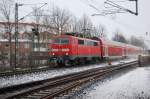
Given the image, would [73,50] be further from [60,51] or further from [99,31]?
[99,31]

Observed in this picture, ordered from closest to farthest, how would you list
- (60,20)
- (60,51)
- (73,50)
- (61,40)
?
(73,50) → (60,51) → (61,40) → (60,20)

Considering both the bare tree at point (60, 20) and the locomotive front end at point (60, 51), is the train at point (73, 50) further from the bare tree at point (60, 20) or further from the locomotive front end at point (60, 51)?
the bare tree at point (60, 20)

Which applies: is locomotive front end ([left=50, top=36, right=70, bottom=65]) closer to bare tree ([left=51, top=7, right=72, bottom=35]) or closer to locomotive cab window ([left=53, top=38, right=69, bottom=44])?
locomotive cab window ([left=53, top=38, right=69, bottom=44])

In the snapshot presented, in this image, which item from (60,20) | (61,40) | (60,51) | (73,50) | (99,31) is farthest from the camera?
(99,31)

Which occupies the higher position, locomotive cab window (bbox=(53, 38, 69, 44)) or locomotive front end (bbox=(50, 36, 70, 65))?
locomotive cab window (bbox=(53, 38, 69, 44))

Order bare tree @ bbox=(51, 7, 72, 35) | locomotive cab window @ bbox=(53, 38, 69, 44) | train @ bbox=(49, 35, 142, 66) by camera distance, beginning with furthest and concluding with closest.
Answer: bare tree @ bbox=(51, 7, 72, 35), locomotive cab window @ bbox=(53, 38, 69, 44), train @ bbox=(49, 35, 142, 66)

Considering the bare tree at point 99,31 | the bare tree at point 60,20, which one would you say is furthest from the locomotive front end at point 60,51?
the bare tree at point 99,31

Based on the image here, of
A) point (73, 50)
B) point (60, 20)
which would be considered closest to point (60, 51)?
point (73, 50)

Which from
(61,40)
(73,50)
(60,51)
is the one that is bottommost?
(60,51)

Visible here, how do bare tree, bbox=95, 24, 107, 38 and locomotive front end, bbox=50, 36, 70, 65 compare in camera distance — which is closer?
locomotive front end, bbox=50, 36, 70, 65

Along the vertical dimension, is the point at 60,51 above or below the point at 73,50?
below

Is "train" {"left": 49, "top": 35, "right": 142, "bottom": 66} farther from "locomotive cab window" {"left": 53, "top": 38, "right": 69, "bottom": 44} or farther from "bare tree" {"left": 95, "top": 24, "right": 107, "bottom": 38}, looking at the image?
"bare tree" {"left": 95, "top": 24, "right": 107, "bottom": 38}

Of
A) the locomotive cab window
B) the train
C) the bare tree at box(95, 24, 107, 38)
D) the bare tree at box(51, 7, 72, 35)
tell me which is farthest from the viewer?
the bare tree at box(95, 24, 107, 38)

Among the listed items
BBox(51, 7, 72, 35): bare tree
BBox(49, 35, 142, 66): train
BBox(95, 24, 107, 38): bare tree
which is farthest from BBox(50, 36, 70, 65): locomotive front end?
BBox(95, 24, 107, 38): bare tree
